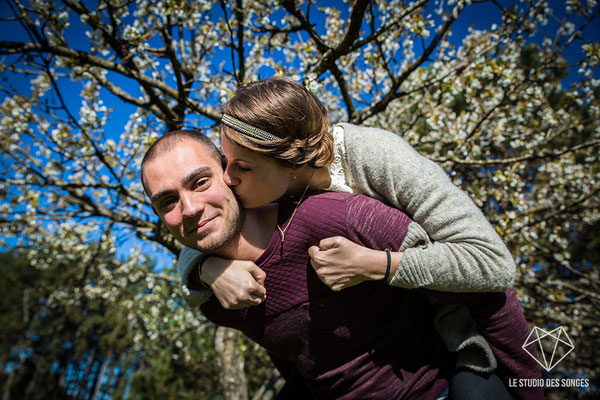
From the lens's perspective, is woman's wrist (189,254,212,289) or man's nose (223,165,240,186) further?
woman's wrist (189,254,212,289)

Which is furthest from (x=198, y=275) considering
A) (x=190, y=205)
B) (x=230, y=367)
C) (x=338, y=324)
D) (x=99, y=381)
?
(x=99, y=381)

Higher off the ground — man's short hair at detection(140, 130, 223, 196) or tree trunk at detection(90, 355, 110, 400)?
man's short hair at detection(140, 130, 223, 196)

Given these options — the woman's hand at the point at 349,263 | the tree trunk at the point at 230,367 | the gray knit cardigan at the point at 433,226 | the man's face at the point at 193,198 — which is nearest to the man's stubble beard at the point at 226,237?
the man's face at the point at 193,198

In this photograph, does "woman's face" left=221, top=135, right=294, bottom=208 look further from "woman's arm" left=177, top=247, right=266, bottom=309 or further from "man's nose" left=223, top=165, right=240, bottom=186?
"woman's arm" left=177, top=247, right=266, bottom=309

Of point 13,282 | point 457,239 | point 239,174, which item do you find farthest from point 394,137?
point 13,282

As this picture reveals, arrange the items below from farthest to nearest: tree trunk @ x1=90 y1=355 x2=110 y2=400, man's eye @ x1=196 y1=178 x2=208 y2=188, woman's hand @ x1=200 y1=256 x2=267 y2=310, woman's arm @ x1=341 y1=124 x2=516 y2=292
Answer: tree trunk @ x1=90 y1=355 x2=110 y2=400
man's eye @ x1=196 y1=178 x2=208 y2=188
woman's hand @ x1=200 y1=256 x2=267 y2=310
woman's arm @ x1=341 y1=124 x2=516 y2=292

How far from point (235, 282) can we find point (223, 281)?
6cm

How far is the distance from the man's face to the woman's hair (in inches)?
7.4

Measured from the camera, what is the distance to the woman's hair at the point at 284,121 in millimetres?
1287

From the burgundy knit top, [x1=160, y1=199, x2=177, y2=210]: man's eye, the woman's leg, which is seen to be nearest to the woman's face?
the burgundy knit top

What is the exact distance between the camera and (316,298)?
1.38m

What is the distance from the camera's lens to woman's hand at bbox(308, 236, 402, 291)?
120 cm

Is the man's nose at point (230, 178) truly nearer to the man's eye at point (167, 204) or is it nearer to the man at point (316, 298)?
the man at point (316, 298)

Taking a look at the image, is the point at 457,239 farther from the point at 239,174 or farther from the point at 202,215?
the point at 202,215
